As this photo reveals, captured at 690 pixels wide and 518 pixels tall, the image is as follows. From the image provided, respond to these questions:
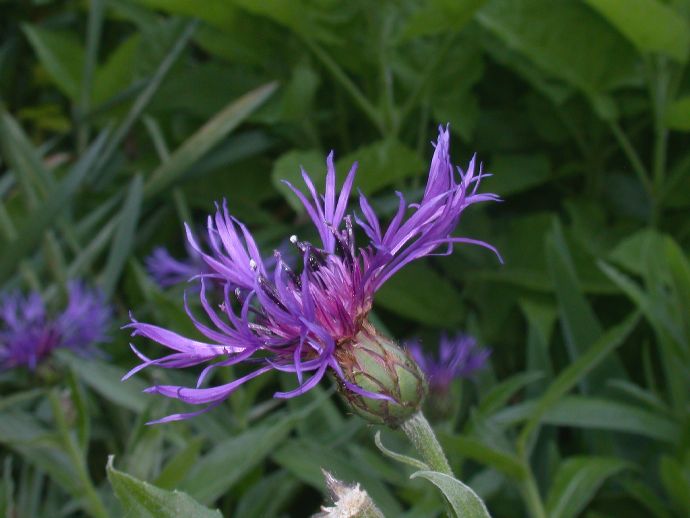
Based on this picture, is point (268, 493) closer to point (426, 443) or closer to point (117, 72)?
point (426, 443)

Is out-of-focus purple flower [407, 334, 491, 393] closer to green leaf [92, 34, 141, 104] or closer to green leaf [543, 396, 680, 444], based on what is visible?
green leaf [543, 396, 680, 444]

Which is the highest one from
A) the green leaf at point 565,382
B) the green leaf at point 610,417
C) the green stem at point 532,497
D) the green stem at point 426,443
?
the green stem at point 426,443

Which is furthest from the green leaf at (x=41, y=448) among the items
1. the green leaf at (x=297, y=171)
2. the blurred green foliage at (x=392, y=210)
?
the green leaf at (x=297, y=171)

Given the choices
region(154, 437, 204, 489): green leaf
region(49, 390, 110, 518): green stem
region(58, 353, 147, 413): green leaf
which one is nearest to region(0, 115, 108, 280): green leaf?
region(58, 353, 147, 413): green leaf

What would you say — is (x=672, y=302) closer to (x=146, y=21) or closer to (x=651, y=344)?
(x=651, y=344)

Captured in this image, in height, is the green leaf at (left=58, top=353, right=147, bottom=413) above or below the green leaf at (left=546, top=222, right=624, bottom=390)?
below

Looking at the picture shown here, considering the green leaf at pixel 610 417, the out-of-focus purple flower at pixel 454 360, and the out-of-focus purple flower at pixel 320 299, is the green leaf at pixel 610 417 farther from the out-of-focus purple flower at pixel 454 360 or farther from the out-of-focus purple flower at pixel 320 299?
the out-of-focus purple flower at pixel 320 299
